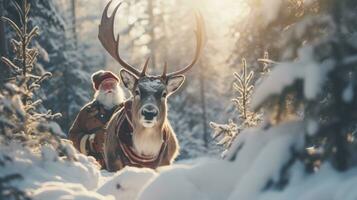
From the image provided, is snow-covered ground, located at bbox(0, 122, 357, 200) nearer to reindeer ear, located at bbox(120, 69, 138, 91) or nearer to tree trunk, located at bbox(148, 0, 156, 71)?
reindeer ear, located at bbox(120, 69, 138, 91)

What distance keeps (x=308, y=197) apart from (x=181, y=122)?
123 ft

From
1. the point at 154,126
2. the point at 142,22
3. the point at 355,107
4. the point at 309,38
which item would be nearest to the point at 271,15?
the point at 309,38

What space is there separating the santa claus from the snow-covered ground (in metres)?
5.42

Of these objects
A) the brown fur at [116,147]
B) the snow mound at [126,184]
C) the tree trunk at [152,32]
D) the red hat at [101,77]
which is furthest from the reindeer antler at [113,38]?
the tree trunk at [152,32]

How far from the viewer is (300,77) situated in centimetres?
350

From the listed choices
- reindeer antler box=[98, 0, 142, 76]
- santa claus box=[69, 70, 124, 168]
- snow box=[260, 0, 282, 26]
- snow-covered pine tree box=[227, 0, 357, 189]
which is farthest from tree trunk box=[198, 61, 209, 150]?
snow-covered pine tree box=[227, 0, 357, 189]

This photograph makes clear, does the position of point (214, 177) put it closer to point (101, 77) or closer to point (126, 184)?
point (126, 184)

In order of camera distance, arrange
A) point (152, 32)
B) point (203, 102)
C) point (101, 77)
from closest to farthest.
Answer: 1. point (101, 77)
2. point (203, 102)
3. point (152, 32)

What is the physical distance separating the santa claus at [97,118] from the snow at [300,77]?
733 centimetres

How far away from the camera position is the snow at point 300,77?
132 inches

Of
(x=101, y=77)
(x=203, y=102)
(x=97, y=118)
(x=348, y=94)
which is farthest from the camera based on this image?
(x=203, y=102)

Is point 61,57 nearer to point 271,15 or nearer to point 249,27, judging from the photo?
point 249,27

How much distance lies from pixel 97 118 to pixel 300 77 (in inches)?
320

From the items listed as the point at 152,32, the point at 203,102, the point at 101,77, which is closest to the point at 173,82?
the point at 101,77
